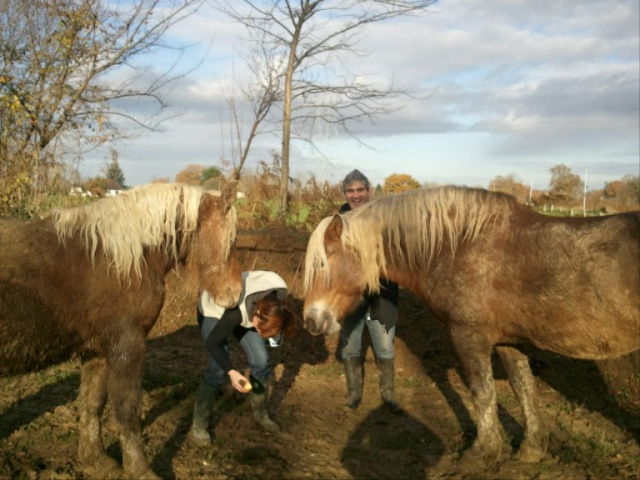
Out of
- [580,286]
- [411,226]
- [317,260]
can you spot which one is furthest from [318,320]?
[580,286]

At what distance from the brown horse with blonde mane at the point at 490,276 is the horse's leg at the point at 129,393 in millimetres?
1361

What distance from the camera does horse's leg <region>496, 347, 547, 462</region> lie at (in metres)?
4.31

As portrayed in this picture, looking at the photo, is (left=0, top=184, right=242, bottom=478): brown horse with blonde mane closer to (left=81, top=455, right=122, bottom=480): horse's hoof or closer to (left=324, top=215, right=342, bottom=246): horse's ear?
(left=81, top=455, right=122, bottom=480): horse's hoof

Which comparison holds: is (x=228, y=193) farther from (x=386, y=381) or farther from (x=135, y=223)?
(x=386, y=381)

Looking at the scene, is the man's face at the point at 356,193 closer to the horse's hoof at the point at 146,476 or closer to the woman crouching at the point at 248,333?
the woman crouching at the point at 248,333

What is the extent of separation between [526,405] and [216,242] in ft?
8.90

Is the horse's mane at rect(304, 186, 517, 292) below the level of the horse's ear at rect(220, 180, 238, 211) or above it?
below

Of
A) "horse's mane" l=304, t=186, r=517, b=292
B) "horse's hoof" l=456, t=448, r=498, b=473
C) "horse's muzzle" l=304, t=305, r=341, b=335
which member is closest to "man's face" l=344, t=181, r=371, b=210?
"horse's mane" l=304, t=186, r=517, b=292

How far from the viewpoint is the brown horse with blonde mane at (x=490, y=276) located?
3678 mm

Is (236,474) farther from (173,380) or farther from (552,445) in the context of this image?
(552,445)

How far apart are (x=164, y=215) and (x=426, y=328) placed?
464 cm

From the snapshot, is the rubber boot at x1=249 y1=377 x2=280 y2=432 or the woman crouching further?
the rubber boot at x1=249 y1=377 x2=280 y2=432

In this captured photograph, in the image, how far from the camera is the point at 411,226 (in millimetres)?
4250

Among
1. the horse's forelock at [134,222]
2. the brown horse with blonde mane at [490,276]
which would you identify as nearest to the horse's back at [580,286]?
the brown horse with blonde mane at [490,276]
